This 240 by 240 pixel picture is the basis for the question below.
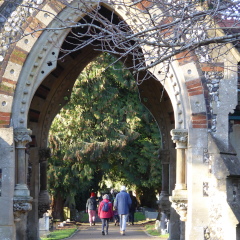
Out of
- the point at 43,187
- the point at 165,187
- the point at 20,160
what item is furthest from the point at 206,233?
the point at 43,187

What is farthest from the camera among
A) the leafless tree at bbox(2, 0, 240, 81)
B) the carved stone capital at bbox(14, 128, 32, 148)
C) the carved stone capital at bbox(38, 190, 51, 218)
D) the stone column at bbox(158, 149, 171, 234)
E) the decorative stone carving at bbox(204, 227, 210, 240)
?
the stone column at bbox(158, 149, 171, 234)

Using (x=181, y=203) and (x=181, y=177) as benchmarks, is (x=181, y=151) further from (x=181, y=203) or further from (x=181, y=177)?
(x=181, y=203)

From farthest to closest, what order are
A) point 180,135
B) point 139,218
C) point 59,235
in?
point 139,218
point 59,235
point 180,135

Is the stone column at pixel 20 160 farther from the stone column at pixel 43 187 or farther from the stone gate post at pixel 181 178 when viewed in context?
the stone column at pixel 43 187

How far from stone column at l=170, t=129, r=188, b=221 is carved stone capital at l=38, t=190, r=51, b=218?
15.3 feet

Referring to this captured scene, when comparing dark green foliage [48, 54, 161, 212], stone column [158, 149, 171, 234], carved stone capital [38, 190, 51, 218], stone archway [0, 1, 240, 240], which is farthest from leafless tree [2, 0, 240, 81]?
dark green foliage [48, 54, 161, 212]

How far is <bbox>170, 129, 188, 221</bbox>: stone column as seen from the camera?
1287cm

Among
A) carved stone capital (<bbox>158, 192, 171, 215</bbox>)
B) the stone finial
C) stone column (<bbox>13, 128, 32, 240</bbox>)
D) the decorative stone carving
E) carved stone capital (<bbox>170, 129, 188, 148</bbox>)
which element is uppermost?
carved stone capital (<bbox>170, 129, 188, 148</bbox>)

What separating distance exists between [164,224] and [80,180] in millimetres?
7466

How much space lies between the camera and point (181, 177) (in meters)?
13.2

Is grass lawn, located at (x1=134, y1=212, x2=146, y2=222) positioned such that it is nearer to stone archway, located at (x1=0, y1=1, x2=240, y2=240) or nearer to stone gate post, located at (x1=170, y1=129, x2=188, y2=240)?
stone gate post, located at (x1=170, y1=129, x2=188, y2=240)

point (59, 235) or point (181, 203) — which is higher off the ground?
point (181, 203)

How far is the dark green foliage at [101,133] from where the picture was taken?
91.4 feet

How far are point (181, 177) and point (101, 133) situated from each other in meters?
15.3
